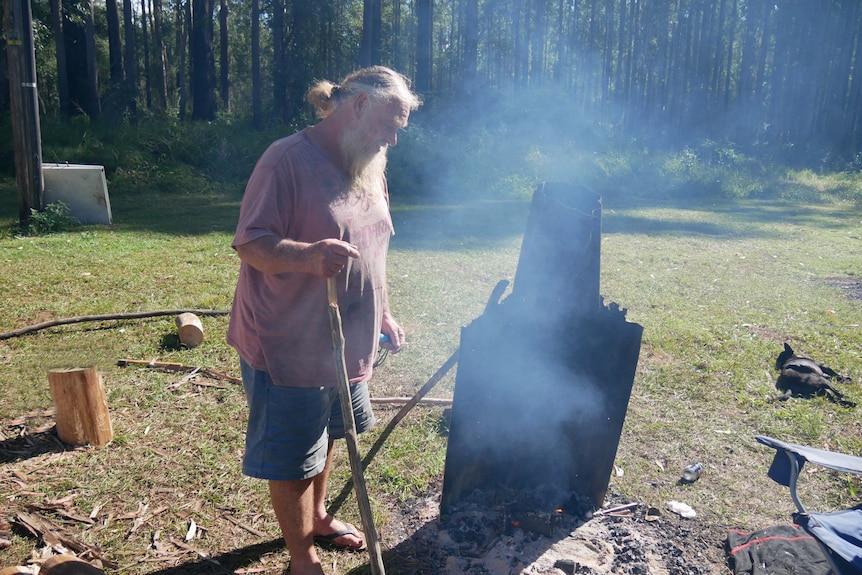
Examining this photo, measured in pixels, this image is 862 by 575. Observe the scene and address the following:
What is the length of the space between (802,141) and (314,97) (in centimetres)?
2999

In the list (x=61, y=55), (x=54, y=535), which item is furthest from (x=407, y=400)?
(x=61, y=55)

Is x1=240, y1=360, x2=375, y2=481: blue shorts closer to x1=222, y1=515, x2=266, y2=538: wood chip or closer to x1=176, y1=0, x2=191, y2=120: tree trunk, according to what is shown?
x1=222, y1=515, x2=266, y2=538: wood chip

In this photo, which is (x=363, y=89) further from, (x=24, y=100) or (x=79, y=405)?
(x=24, y=100)

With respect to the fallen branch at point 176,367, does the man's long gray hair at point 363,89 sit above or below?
above

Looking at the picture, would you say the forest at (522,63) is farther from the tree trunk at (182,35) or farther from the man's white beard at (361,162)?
the man's white beard at (361,162)

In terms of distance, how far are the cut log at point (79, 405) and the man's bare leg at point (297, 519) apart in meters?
1.64

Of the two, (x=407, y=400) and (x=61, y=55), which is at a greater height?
(x=61, y=55)

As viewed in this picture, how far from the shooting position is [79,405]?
3297mm

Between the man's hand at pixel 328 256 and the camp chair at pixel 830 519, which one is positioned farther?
the camp chair at pixel 830 519

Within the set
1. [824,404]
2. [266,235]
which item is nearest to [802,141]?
[824,404]

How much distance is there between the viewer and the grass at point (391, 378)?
9.61ft

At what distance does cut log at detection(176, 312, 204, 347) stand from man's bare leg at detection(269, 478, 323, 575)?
2.77 meters

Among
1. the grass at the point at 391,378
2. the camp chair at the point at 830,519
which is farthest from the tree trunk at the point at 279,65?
the camp chair at the point at 830,519

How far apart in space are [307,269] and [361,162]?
0.46 m
